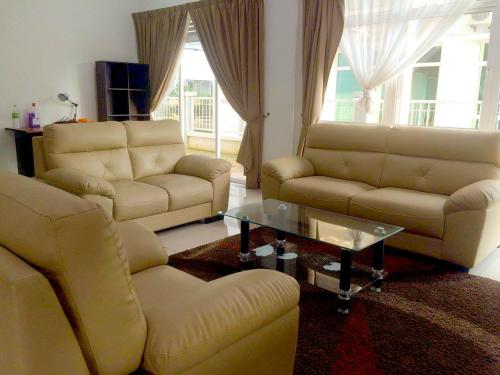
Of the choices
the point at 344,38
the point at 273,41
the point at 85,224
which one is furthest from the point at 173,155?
the point at 85,224

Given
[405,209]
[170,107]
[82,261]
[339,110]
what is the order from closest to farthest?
[82,261] → [405,209] → [339,110] → [170,107]

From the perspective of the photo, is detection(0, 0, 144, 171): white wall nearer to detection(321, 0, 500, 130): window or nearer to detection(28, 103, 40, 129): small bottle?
detection(28, 103, 40, 129): small bottle

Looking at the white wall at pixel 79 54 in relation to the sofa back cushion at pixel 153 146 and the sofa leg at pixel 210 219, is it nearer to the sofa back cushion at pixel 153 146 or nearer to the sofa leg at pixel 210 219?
the sofa back cushion at pixel 153 146

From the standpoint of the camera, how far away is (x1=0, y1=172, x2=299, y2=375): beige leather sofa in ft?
3.09

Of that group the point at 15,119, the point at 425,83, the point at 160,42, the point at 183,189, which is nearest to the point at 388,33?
the point at 425,83

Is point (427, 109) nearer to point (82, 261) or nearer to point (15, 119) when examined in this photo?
point (82, 261)

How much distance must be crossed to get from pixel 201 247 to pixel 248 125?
90.6 inches

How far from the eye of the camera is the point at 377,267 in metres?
2.63

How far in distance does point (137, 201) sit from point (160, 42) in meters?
3.44

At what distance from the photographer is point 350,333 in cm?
216

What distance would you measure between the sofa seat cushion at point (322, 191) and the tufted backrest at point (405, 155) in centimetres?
20

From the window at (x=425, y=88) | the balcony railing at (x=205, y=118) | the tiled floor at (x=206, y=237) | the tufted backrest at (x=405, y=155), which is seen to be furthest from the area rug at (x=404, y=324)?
the balcony railing at (x=205, y=118)

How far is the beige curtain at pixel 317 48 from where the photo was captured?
4.39m

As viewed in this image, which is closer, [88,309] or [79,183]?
[88,309]
